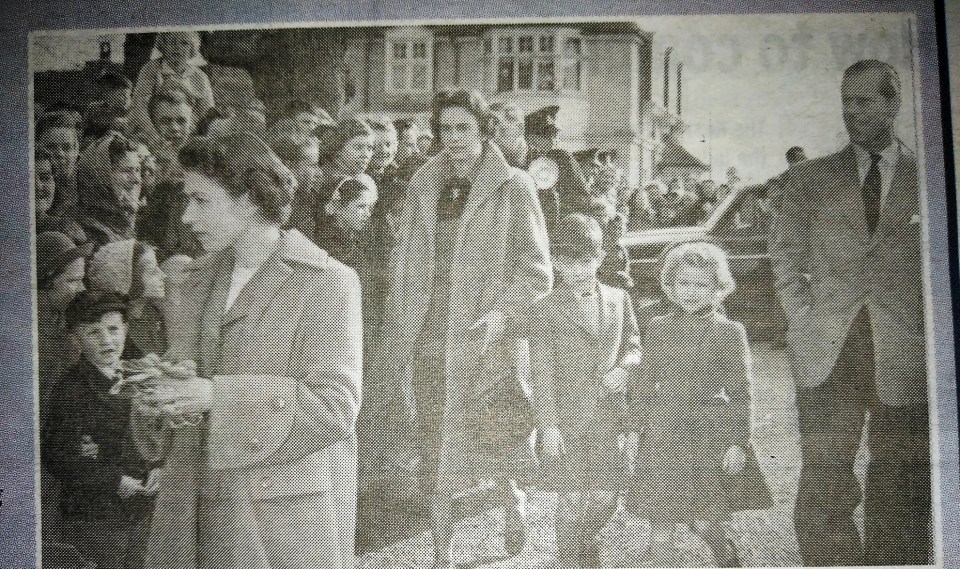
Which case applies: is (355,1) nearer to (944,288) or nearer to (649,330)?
(649,330)

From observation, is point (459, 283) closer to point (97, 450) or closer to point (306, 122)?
point (306, 122)

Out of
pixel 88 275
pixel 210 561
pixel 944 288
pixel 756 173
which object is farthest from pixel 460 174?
pixel 944 288

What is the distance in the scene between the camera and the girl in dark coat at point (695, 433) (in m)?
1.93

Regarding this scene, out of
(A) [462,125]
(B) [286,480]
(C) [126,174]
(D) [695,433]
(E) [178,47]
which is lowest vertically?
(B) [286,480]

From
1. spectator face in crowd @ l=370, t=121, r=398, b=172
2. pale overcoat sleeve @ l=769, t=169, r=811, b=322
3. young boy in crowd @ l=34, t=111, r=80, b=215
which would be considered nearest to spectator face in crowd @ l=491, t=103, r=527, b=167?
spectator face in crowd @ l=370, t=121, r=398, b=172

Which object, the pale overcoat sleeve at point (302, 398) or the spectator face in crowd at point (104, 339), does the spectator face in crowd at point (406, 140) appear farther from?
the spectator face in crowd at point (104, 339)

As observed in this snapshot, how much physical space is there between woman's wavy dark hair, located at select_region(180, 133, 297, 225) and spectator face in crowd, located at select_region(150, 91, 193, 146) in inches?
2.6

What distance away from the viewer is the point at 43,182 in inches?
79.7

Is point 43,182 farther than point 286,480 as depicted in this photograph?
Yes

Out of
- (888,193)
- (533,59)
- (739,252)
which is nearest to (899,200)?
(888,193)

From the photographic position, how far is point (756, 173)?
1996 millimetres

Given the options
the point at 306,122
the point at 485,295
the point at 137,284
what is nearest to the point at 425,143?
the point at 306,122

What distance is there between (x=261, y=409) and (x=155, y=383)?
0.98 feet

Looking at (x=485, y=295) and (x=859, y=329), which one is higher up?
(x=485, y=295)
